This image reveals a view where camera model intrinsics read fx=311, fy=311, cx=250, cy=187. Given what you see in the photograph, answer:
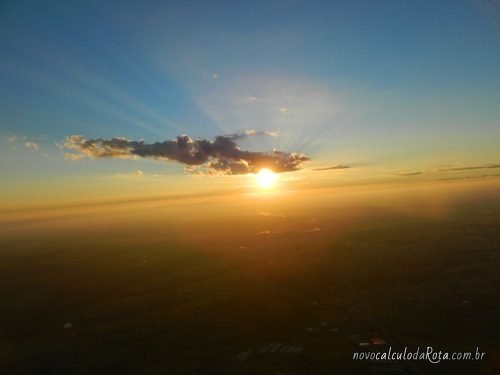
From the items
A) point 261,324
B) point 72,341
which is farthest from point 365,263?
point 72,341

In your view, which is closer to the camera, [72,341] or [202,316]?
[72,341]

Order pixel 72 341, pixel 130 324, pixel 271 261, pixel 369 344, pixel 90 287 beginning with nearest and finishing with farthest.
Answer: pixel 369 344 < pixel 72 341 < pixel 130 324 < pixel 90 287 < pixel 271 261

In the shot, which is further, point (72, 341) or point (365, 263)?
point (365, 263)

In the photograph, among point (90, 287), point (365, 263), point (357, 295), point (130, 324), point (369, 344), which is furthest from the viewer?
point (365, 263)

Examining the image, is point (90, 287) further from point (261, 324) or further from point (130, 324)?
point (261, 324)

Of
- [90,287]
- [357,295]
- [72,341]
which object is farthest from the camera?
[90,287]

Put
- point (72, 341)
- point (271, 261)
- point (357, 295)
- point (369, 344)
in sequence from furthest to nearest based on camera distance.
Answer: point (271, 261) → point (357, 295) → point (72, 341) → point (369, 344)

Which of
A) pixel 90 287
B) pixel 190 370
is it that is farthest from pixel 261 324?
pixel 90 287

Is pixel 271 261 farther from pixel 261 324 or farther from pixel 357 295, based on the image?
pixel 261 324
